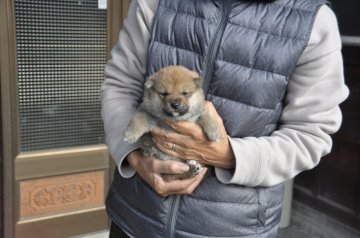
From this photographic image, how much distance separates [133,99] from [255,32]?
47cm

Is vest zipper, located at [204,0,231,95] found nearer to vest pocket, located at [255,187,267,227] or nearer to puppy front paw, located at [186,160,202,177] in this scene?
puppy front paw, located at [186,160,202,177]

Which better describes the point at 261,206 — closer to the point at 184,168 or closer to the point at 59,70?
the point at 184,168

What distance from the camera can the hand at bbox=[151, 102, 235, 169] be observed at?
4.40 feet

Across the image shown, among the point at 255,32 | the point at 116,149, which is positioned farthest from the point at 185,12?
the point at 116,149

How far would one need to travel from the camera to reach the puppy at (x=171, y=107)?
1.36m

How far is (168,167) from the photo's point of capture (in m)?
1.35

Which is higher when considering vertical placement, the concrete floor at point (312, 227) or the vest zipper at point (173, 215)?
the vest zipper at point (173, 215)

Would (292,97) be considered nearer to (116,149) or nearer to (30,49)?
(116,149)

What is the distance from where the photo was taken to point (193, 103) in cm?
141

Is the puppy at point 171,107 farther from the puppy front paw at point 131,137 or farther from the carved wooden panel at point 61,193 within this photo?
the carved wooden panel at point 61,193

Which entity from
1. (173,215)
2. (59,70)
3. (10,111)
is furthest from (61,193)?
(173,215)

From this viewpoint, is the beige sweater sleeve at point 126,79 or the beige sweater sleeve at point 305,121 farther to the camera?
the beige sweater sleeve at point 126,79

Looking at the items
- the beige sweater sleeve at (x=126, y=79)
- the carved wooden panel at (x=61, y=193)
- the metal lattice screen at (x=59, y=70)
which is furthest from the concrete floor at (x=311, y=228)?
the beige sweater sleeve at (x=126, y=79)

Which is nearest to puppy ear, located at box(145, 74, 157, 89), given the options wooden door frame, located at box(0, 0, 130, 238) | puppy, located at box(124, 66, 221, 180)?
puppy, located at box(124, 66, 221, 180)
